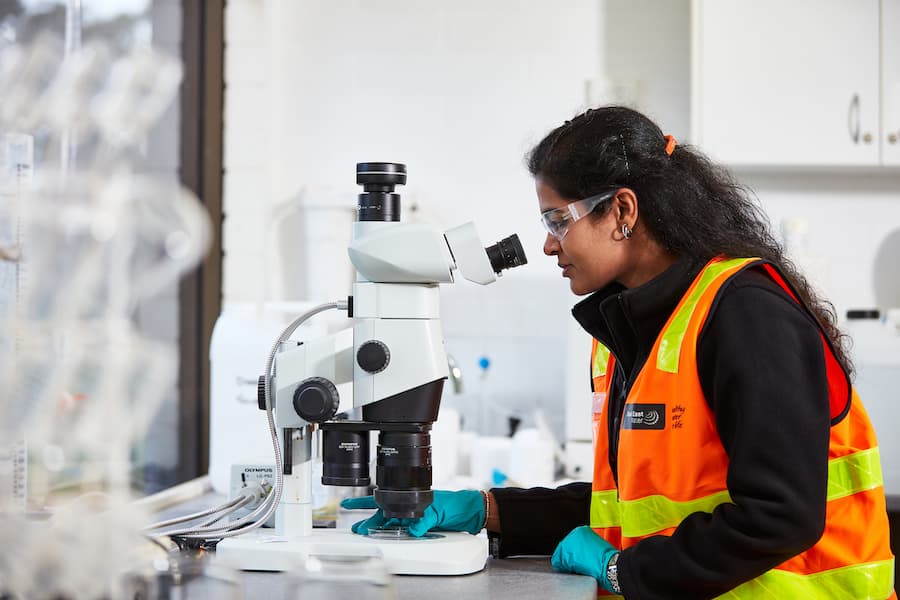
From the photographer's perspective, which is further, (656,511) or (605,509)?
(605,509)

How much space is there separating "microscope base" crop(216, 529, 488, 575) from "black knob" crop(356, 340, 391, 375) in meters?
0.25

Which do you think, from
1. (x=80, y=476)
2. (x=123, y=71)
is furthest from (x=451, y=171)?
(x=80, y=476)

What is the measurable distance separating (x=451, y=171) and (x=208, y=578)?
2.68m

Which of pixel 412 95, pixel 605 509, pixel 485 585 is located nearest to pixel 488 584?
pixel 485 585

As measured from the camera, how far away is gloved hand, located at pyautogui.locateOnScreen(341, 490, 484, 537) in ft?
5.02

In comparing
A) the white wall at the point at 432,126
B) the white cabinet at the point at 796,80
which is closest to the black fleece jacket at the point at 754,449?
the white cabinet at the point at 796,80

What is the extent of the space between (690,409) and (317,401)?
50 centimetres

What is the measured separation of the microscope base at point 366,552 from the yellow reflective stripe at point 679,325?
37 cm

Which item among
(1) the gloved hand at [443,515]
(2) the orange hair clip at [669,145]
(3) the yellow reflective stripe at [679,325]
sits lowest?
(1) the gloved hand at [443,515]

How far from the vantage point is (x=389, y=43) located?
136 inches

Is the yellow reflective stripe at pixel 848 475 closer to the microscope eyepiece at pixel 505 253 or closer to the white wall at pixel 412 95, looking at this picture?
the microscope eyepiece at pixel 505 253

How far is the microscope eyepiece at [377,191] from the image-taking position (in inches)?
57.2

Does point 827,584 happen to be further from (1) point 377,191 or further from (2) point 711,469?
(1) point 377,191

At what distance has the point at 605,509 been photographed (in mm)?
1630
